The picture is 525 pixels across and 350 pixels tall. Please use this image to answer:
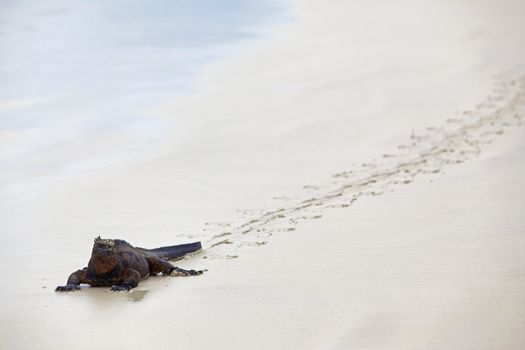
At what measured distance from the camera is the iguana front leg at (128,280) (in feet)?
26.3

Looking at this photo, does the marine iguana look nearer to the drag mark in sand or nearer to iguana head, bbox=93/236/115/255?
iguana head, bbox=93/236/115/255

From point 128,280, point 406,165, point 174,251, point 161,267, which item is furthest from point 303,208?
point 128,280

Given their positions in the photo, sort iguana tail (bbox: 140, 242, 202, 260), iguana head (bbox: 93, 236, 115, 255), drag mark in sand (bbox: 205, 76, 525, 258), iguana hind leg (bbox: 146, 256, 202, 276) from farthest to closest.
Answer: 1. drag mark in sand (bbox: 205, 76, 525, 258)
2. iguana tail (bbox: 140, 242, 202, 260)
3. iguana hind leg (bbox: 146, 256, 202, 276)
4. iguana head (bbox: 93, 236, 115, 255)

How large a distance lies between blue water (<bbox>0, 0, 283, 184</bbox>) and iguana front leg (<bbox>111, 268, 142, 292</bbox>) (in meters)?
4.31

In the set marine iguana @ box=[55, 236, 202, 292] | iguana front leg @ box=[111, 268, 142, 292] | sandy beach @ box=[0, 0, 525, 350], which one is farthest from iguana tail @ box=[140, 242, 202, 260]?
iguana front leg @ box=[111, 268, 142, 292]

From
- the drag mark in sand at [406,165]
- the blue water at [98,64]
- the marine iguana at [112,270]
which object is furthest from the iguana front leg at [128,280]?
the blue water at [98,64]

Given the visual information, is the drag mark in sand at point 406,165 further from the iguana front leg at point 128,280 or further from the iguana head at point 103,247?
the iguana head at point 103,247

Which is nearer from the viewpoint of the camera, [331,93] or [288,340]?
[288,340]

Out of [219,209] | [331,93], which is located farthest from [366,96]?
[219,209]

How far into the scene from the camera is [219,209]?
1052 centimetres

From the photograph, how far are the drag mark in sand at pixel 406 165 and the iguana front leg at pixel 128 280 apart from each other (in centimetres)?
84

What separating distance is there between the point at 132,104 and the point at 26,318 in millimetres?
8739

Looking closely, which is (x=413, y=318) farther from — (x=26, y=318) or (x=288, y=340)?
(x=26, y=318)

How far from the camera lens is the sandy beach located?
6961 mm
